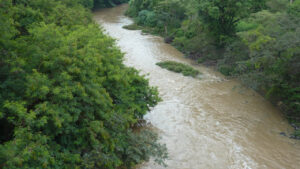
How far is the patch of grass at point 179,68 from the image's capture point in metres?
21.4

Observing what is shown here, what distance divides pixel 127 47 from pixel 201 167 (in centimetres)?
1878

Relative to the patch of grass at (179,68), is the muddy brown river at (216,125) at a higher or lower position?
lower

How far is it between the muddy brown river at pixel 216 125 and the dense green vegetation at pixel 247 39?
1.05 meters

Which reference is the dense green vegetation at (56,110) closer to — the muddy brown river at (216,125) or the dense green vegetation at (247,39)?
the muddy brown river at (216,125)

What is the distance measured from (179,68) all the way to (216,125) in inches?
338

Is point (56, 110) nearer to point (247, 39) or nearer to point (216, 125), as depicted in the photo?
point (216, 125)

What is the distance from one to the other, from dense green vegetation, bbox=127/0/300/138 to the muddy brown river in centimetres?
105

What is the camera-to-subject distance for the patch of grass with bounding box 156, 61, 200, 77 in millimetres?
21352

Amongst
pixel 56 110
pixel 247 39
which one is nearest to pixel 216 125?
pixel 247 39

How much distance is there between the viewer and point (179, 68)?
2212 centimetres

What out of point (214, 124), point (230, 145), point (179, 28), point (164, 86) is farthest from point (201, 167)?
point (179, 28)

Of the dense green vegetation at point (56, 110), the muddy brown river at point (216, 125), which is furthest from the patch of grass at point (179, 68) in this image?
the dense green vegetation at point (56, 110)

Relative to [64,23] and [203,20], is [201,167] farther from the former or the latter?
[203,20]

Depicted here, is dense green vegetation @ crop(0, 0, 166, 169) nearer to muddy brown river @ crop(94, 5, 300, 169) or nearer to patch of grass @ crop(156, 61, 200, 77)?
muddy brown river @ crop(94, 5, 300, 169)
